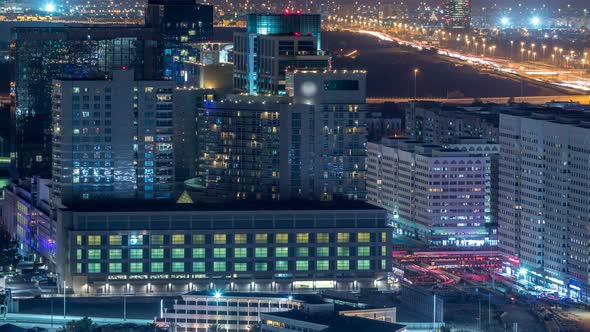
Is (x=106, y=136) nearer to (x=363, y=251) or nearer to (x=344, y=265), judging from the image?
(x=344, y=265)

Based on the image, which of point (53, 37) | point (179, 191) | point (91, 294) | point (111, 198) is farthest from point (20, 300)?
point (53, 37)

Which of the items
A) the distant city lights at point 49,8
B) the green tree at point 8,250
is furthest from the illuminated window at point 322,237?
the distant city lights at point 49,8

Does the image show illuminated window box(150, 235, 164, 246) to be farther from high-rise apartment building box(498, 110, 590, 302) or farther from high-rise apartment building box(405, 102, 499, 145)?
high-rise apartment building box(405, 102, 499, 145)

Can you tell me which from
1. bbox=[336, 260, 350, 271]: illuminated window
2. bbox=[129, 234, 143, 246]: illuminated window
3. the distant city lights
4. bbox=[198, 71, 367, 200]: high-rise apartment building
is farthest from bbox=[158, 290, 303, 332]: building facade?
the distant city lights

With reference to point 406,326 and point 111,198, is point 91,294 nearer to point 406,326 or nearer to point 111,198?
point 111,198

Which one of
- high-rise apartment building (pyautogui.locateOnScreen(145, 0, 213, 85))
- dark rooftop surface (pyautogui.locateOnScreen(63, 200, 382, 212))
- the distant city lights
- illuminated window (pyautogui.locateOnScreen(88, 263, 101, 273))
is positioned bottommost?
illuminated window (pyautogui.locateOnScreen(88, 263, 101, 273))
